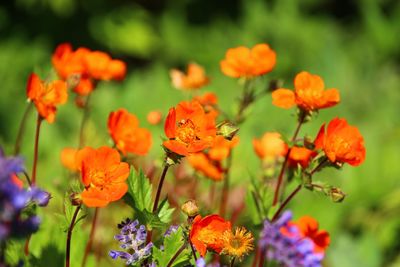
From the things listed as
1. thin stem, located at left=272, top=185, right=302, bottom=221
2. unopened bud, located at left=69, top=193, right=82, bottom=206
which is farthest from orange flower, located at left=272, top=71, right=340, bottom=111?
unopened bud, located at left=69, top=193, right=82, bottom=206

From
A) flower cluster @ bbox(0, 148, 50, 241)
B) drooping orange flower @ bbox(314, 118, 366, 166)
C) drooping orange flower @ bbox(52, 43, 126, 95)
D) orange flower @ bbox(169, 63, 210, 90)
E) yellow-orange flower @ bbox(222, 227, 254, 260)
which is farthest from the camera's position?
orange flower @ bbox(169, 63, 210, 90)

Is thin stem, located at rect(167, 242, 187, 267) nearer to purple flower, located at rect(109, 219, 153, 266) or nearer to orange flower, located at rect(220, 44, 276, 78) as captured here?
purple flower, located at rect(109, 219, 153, 266)

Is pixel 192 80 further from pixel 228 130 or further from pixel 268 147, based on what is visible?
pixel 228 130

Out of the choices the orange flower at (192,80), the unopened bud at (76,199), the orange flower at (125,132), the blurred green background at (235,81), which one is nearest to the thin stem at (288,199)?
the orange flower at (125,132)

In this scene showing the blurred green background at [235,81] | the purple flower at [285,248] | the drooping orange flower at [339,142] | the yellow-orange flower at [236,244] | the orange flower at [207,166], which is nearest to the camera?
the purple flower at [285,248]

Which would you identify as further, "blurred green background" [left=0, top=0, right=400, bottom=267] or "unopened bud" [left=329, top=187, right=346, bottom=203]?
"blurred green background" [left=0, top=0, right=400, bottom=267]

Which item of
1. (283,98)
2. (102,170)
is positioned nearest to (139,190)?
(102,170)

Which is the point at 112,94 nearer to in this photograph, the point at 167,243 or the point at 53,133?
the point at 53,133

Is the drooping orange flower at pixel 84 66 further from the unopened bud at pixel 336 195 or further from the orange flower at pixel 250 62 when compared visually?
the unopened bud at pixel 336 195
